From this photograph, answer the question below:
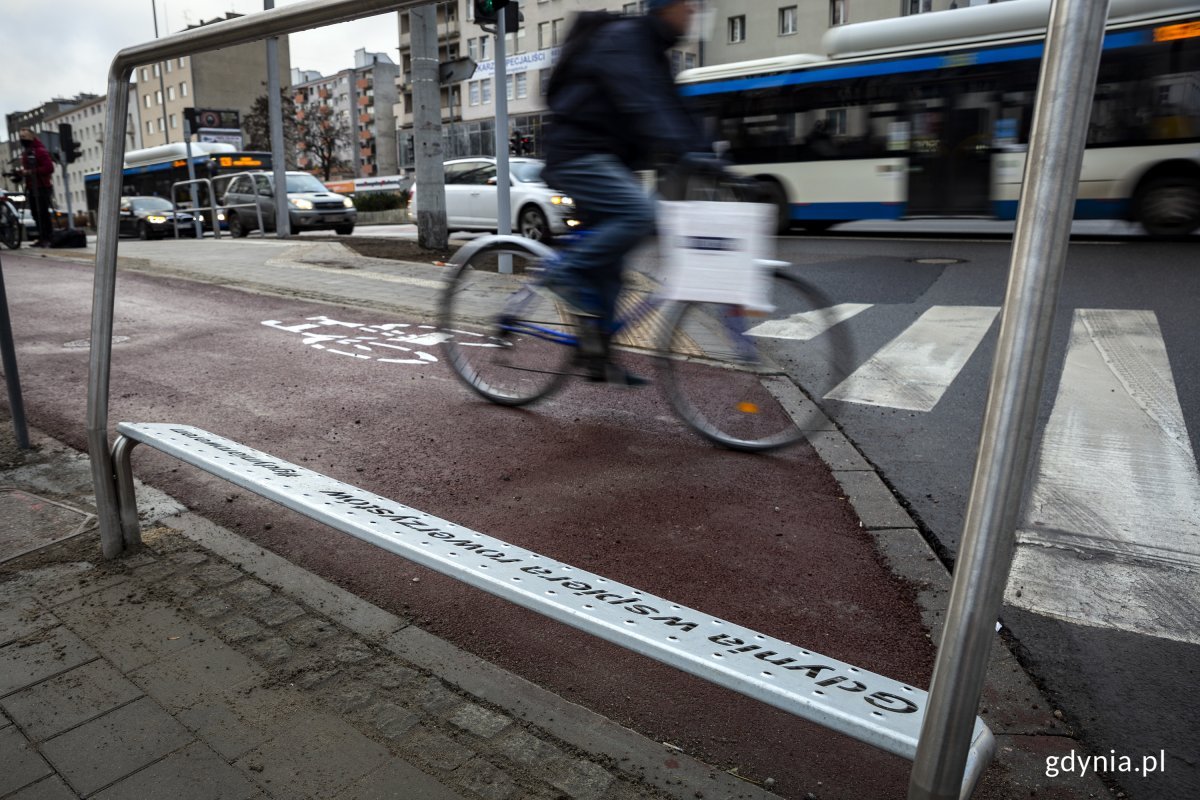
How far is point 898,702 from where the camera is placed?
1531 mm

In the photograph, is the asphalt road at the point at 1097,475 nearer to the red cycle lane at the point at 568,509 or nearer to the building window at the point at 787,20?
the red cycle lane at the point at 568,509

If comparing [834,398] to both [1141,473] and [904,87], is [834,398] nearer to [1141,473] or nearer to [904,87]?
[1141,473]

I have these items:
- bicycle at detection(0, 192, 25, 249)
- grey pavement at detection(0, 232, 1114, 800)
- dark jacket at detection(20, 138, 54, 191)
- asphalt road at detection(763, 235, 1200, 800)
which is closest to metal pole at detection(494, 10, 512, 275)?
asphalt road at detection(763, 235, 1200, 800)

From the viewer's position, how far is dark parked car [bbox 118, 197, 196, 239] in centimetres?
2642

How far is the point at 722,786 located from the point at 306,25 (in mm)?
2200

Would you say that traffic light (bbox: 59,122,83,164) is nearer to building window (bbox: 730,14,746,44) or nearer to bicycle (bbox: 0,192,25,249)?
bicycle (bbox: 0,192,25,249)

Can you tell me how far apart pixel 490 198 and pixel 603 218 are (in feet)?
45.5

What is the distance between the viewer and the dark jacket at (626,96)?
11.9 ft

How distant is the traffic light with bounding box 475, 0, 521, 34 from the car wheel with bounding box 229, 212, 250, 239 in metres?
13.9

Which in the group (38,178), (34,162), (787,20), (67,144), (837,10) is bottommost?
(38,178)

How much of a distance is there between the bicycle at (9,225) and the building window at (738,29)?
13525 mm

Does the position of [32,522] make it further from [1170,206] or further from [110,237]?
[1170,206]

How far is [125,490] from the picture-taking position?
10.0 ft

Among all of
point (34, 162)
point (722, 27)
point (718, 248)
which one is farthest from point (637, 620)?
point (34, 162)
